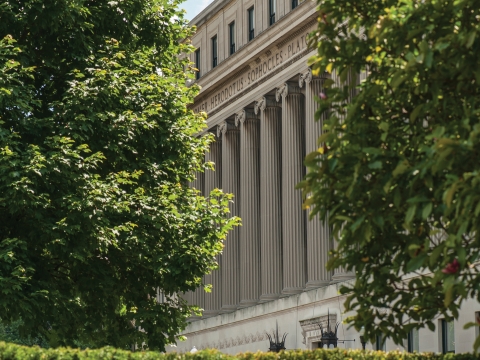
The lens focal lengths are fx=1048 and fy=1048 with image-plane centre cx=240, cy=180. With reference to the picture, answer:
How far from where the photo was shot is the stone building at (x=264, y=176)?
58188 mm

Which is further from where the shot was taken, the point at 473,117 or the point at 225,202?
the point at 225,202

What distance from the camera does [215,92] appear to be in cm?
7306

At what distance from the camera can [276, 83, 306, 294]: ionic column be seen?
6019 cm

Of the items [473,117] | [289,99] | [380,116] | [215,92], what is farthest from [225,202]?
[215,92]

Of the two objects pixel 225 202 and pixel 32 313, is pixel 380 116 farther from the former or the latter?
pixel 225 202

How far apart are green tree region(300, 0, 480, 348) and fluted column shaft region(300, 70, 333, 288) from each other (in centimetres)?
3890

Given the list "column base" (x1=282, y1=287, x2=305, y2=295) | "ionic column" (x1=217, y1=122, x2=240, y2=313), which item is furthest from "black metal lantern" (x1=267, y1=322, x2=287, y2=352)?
"ionic column" (x1=217, y1=122, x2=240, y2=313)

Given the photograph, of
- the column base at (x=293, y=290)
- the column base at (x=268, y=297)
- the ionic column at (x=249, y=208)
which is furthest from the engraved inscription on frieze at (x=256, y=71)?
the column base at (x=293, y=290)

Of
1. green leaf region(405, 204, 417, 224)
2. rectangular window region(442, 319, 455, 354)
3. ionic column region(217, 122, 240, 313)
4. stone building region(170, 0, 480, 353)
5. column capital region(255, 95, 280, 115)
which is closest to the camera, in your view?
green leaf region(405, 204, 417, 224)

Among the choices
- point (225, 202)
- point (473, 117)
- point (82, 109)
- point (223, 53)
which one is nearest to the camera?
point (473, 117)

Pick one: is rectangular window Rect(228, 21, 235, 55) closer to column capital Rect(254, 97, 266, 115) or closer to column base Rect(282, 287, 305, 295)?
column capital Rect(254, 97, 266, 115)

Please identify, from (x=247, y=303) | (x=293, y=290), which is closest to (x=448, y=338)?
(x=293, y=290)

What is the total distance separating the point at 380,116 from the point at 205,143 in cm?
1716

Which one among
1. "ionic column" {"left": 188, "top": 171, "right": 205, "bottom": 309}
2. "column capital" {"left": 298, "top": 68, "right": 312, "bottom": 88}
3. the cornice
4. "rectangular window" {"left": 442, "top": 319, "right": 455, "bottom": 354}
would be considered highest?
the cornice
